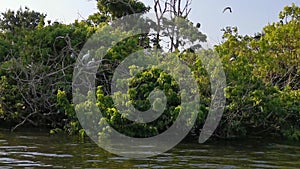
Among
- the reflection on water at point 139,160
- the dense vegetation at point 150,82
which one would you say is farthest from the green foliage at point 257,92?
the reflection on water at point 139,160

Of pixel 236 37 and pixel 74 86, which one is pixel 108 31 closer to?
pixel 74 86

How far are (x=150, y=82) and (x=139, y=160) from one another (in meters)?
3.77

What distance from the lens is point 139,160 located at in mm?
8391

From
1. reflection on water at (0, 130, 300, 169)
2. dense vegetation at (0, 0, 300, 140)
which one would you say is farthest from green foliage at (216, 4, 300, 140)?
reflection on water at (0, 130, 300, 169)

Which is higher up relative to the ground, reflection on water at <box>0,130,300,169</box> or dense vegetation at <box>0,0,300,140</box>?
dense vegetation at <box>0,0,300,140</box>

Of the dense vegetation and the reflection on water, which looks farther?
the dense vegetation

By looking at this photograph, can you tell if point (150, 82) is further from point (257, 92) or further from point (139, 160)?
point (139, 160)

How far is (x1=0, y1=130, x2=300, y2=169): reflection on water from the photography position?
797cm

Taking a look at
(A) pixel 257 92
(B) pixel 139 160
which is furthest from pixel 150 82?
(B) pixel 139 160

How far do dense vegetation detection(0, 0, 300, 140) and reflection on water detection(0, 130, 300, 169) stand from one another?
831mm

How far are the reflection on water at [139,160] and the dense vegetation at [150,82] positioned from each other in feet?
2.73

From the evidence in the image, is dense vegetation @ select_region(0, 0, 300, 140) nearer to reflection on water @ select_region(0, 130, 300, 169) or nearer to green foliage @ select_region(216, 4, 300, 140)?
green foliage @ select_region(216, 4, 300, 140)

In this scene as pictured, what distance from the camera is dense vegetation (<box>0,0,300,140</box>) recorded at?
38.2 feet

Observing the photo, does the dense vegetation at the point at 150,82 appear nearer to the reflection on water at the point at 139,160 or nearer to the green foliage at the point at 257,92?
the green foliage at the point at 257,92
